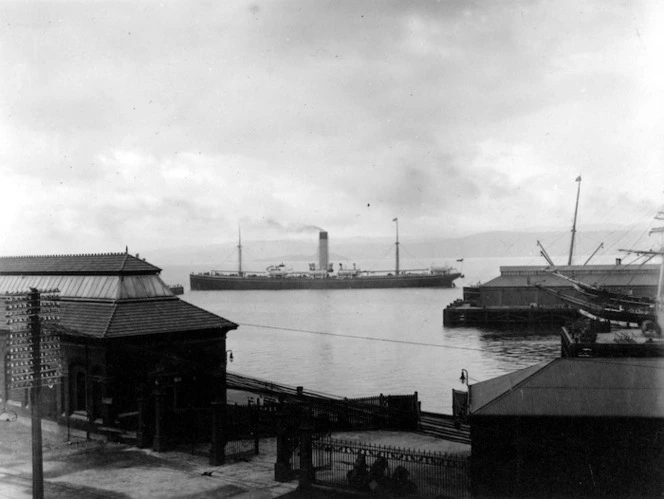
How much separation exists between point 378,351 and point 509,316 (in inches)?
1196

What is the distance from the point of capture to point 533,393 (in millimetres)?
17453

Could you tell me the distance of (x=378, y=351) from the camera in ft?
217

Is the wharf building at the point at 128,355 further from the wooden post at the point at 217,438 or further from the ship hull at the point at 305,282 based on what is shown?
the ship hull at the point at 305,282

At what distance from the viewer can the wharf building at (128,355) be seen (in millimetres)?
24688

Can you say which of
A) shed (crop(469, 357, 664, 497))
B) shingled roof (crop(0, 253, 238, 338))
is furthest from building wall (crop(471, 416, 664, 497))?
shingled roof (crop(0, 253, 238, 338))

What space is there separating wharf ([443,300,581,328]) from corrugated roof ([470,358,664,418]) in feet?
232

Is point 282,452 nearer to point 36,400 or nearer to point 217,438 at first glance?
point 217,438

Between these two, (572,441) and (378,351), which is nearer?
(572,441)

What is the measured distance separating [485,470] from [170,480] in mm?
9393

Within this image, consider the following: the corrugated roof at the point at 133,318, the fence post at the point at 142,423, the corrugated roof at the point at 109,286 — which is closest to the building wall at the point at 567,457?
the fence post at the point at 142,423

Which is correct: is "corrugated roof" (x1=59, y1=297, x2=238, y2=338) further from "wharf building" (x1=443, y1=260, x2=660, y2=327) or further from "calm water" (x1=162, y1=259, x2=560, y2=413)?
"wharf building" (x1=443, y1=260, x2=660, y2=327)

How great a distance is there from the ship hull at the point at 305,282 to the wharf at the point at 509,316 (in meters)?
97.6

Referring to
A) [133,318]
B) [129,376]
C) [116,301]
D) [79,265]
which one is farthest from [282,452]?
[79,265]

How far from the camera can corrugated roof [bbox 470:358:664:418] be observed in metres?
16.6
